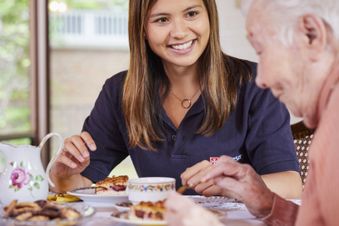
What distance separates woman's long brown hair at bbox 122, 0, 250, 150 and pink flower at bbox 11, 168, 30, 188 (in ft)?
2.02

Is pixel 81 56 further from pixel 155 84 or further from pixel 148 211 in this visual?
pixel 148 211

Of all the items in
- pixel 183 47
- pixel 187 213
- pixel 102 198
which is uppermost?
pixel 183 47

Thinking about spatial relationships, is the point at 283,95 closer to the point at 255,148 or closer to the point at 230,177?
the point at 230,177

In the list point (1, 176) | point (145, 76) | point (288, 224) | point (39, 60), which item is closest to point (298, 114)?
point (288, 224)

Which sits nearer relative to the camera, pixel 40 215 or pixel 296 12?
pixel 296 12

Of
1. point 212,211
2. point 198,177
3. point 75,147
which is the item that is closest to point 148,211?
point 212,211

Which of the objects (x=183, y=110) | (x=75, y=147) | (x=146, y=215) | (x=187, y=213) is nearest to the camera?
(x=187, y=213)

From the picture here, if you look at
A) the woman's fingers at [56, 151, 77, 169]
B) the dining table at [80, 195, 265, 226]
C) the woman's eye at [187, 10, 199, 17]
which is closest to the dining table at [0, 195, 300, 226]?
the dining table at [80, 195, 265, 226]

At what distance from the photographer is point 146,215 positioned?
1.38 meters

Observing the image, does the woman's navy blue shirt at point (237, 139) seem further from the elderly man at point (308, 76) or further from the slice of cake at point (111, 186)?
the elderly man at point (308, 76)

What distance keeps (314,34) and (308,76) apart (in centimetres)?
7

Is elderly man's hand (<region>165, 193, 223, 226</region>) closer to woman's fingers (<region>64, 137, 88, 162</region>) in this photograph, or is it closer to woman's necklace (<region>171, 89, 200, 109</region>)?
woman's fingers (<region>64, 137, 88, 162</region>)

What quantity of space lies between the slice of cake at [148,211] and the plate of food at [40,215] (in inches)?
4.7

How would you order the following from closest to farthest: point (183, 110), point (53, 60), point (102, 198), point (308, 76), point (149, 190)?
point (308, 76) < point (149, 190) < point (102, 198) < point (183, 110) < point (53, 60)
